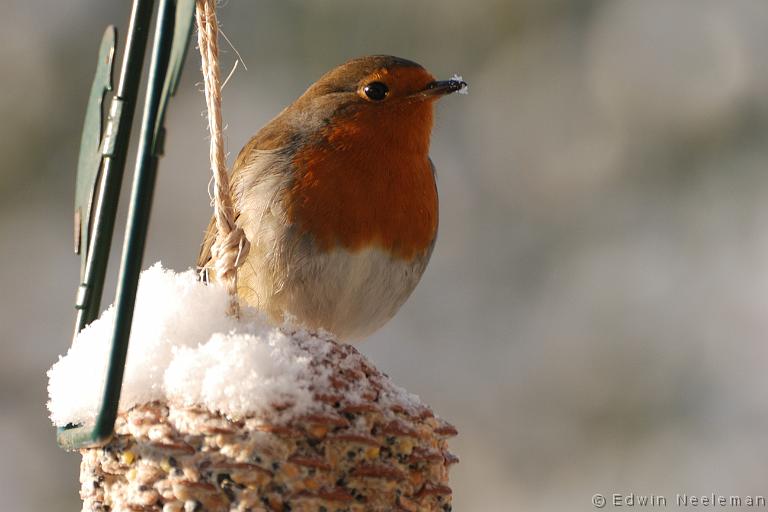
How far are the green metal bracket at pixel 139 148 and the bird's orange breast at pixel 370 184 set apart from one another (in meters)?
0.77

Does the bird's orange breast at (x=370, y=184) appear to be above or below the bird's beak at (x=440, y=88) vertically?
below

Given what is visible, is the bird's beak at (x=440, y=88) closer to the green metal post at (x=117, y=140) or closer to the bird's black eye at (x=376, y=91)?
the bird's black eye at (x=376, y=91)

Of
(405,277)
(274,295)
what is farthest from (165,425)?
(405,277)

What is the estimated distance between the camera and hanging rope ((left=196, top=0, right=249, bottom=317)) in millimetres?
1606

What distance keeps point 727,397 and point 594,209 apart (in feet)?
3.41

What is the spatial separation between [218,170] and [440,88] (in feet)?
3.32

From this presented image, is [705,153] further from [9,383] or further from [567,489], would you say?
[9,383]

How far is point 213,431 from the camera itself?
148cm

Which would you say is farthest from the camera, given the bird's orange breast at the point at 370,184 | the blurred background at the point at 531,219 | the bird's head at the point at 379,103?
the blurred background at the point at 531,219

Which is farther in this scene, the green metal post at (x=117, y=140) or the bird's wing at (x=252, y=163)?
the bird's wing at (x=252, y=163)

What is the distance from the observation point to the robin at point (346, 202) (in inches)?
92.0

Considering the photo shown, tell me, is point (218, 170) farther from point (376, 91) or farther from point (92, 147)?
point (376, 91)

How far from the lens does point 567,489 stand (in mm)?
4555

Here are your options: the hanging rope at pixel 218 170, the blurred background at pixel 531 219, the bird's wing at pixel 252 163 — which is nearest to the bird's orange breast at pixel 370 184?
the bird's wing at pixel 252 163
